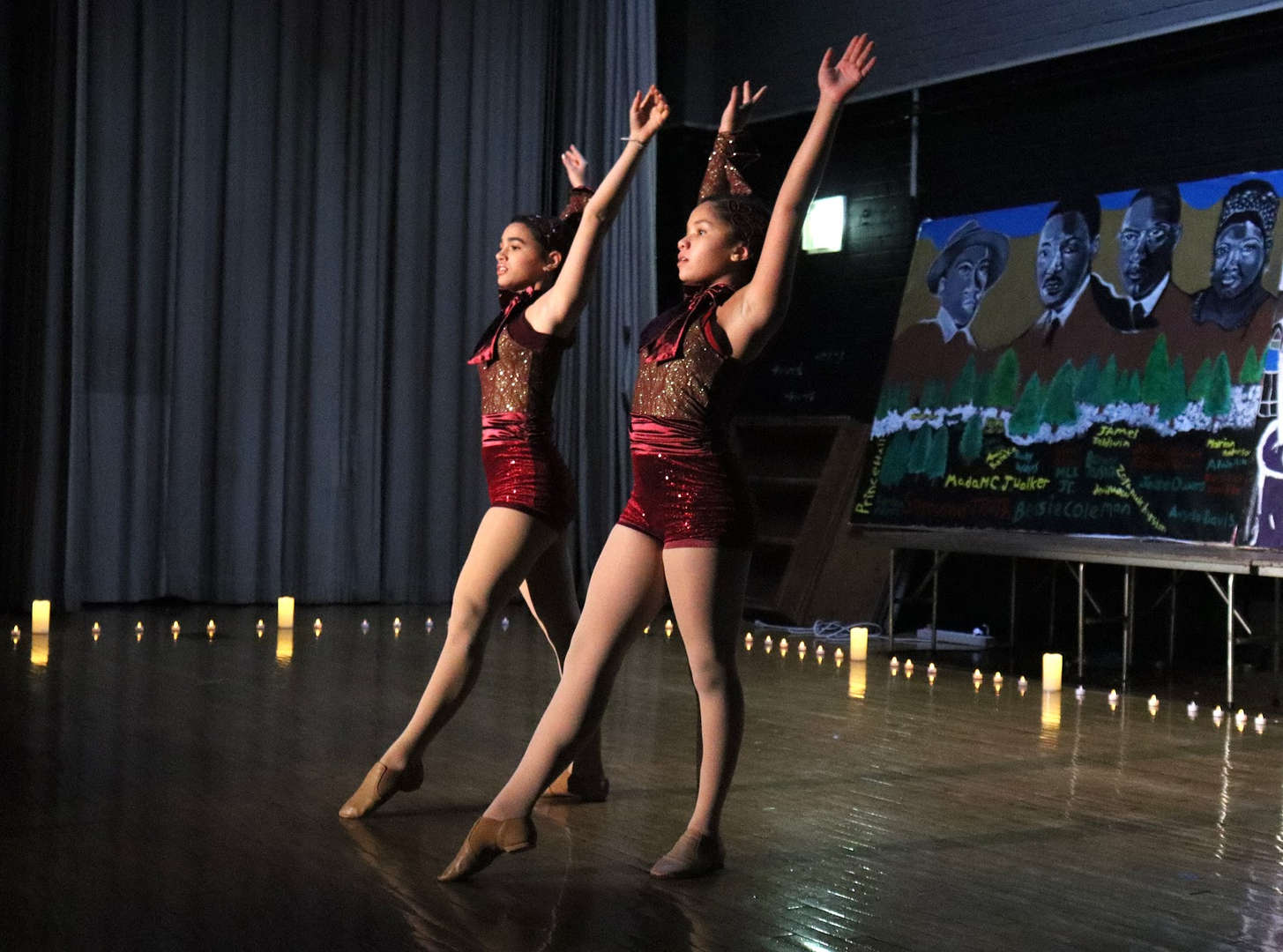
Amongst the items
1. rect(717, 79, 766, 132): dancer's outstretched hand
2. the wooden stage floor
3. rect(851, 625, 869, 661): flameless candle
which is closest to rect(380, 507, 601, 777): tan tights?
the wooden stage floor

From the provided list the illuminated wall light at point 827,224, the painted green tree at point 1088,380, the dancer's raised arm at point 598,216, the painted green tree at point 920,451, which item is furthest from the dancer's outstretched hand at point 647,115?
the illuminated wall light at point 827,224

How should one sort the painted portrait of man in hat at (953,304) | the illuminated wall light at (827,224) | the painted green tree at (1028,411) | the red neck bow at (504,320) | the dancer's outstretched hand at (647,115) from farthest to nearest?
the illuminated wall light at (827,224)
the painted portrait of man in hat at (953,304)
the painted green tree at (1028,411)
the red neck bow at (504,320)
the dancer's outstretched hand at (647,115)

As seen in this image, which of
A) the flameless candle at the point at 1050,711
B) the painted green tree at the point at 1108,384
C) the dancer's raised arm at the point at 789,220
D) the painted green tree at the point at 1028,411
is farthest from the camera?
the painted green tree at the point at 1028,411

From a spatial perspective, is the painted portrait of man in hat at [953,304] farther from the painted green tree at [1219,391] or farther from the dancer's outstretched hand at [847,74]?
the dancer's outstretched hand at [847,74]

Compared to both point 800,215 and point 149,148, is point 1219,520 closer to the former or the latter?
point 800,215

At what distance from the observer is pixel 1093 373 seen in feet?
21.5

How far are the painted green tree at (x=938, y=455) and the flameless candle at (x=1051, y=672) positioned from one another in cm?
163

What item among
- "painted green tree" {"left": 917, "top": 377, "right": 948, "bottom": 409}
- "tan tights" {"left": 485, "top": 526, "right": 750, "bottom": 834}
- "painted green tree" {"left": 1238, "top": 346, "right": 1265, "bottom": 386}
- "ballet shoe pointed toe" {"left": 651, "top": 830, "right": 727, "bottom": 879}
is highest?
"painted green tree" {"left": 1238, "top": 346, "right": 1265, "bottom": 386}

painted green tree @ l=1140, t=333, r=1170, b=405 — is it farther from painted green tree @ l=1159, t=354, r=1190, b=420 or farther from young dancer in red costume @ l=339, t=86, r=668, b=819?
young dancer in red costume @ l=339, t=86, r=668, b=819

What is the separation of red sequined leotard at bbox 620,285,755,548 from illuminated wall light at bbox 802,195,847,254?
221 inches

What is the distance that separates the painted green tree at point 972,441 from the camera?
689 centimetres

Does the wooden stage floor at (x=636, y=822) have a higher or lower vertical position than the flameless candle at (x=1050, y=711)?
higher

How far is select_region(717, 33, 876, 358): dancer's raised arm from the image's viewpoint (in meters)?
2.68

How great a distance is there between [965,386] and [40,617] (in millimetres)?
4288
